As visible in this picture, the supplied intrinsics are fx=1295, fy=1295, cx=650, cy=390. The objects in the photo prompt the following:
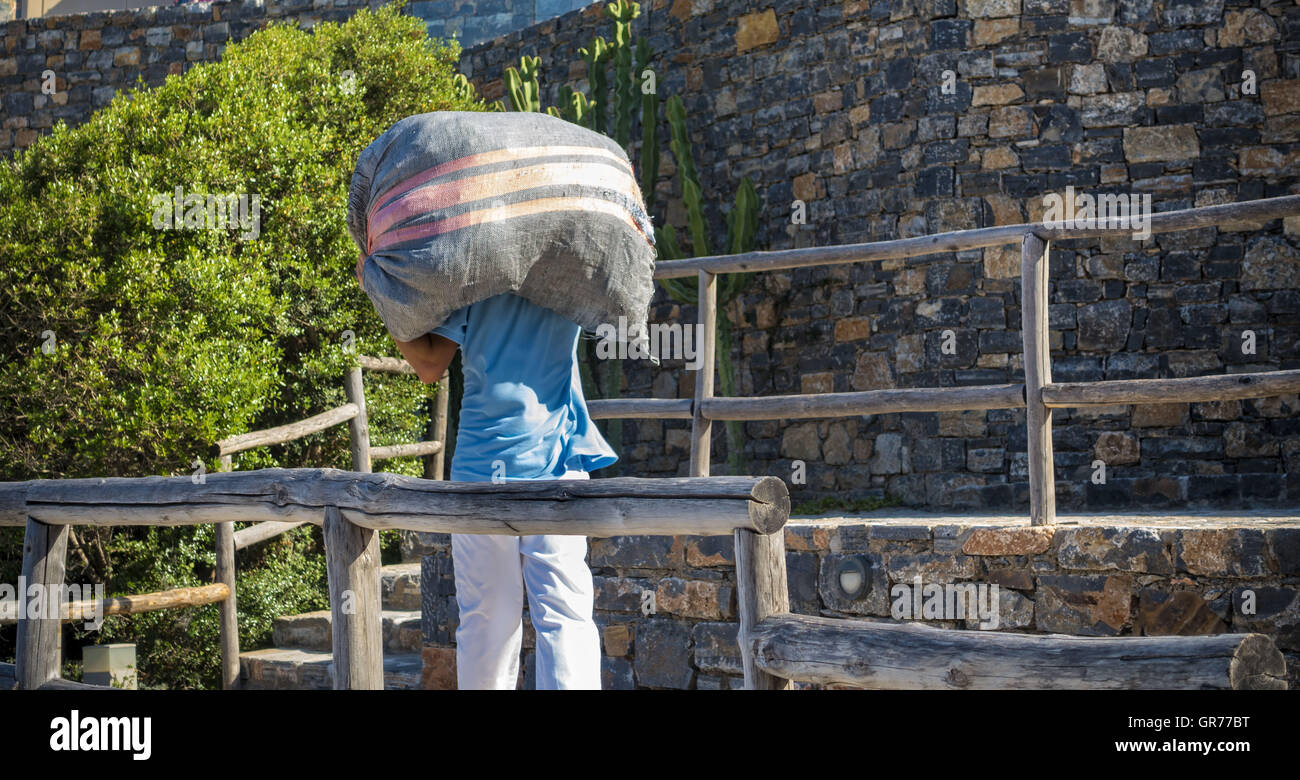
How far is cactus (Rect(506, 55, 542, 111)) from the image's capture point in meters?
9.38

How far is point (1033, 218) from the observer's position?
7.73m

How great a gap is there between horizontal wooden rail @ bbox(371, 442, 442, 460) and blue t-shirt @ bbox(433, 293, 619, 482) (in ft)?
13.9

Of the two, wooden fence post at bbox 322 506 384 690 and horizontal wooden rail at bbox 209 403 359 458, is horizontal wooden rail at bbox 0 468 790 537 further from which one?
horizontal wooden rail at bbox 209 403 359 458

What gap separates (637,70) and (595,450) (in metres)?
7.19

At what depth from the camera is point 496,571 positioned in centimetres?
297

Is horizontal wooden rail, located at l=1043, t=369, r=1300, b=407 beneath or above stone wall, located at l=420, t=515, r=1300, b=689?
above

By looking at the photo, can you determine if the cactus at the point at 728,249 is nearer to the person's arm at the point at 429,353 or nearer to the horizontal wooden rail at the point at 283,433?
the horizontal wooden rail at the point at 283,433

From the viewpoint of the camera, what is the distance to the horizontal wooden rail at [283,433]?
6.36 meters

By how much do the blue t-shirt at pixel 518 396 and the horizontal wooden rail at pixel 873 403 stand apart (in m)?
1.81
